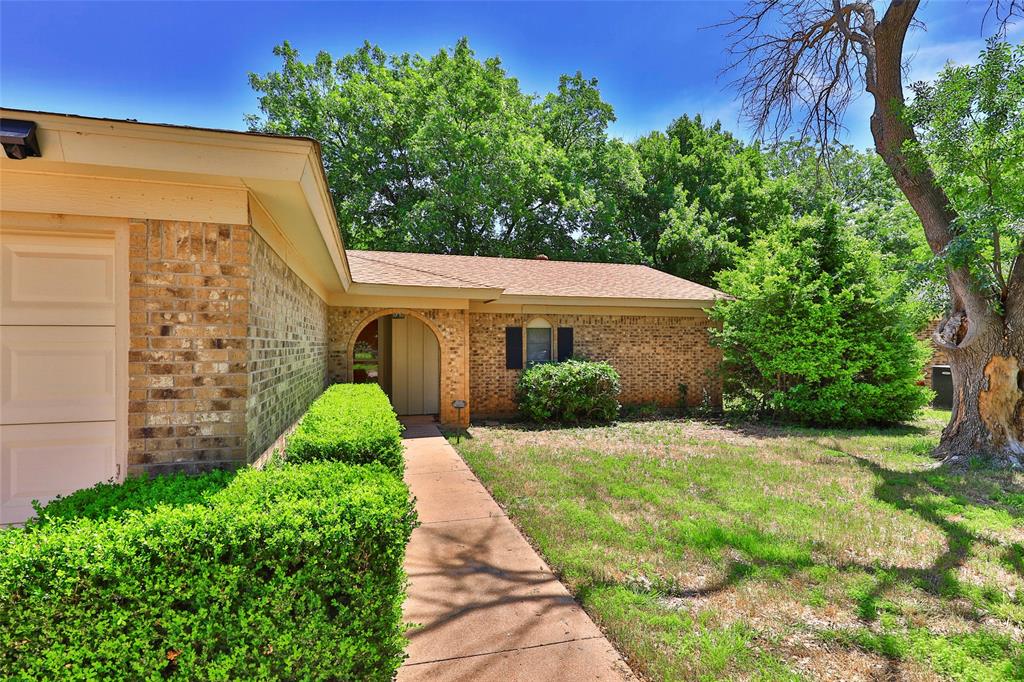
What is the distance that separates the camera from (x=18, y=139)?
2238mm

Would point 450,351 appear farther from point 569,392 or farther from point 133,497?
point 133,497

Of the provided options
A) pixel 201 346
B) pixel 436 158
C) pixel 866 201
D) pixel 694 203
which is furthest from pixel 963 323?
pixel 866 201

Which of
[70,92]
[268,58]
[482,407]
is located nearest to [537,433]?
[482,407]

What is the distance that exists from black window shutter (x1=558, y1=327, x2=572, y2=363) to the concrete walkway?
6.92m

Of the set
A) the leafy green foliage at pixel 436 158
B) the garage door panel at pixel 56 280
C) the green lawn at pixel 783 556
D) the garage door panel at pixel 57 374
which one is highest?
the leafy green foliage at pixel 436 158

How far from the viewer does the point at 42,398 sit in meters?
2.86

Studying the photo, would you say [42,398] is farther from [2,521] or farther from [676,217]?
[676,217]

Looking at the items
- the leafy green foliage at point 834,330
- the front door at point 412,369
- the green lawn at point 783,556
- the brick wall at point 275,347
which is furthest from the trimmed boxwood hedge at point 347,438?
the leafy green foliage at point 834,330

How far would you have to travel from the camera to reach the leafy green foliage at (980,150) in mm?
6359

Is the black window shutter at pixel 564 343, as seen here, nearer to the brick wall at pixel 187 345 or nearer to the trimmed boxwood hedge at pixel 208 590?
the brick wall at pixel 187 345

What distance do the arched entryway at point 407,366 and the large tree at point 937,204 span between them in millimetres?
9101

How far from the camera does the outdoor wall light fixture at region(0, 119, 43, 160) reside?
7.33ft

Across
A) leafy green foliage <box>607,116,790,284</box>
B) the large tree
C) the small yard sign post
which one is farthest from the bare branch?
leafy green foliage <box>607,116,790,284</box>

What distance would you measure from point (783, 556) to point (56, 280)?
5665 mm
